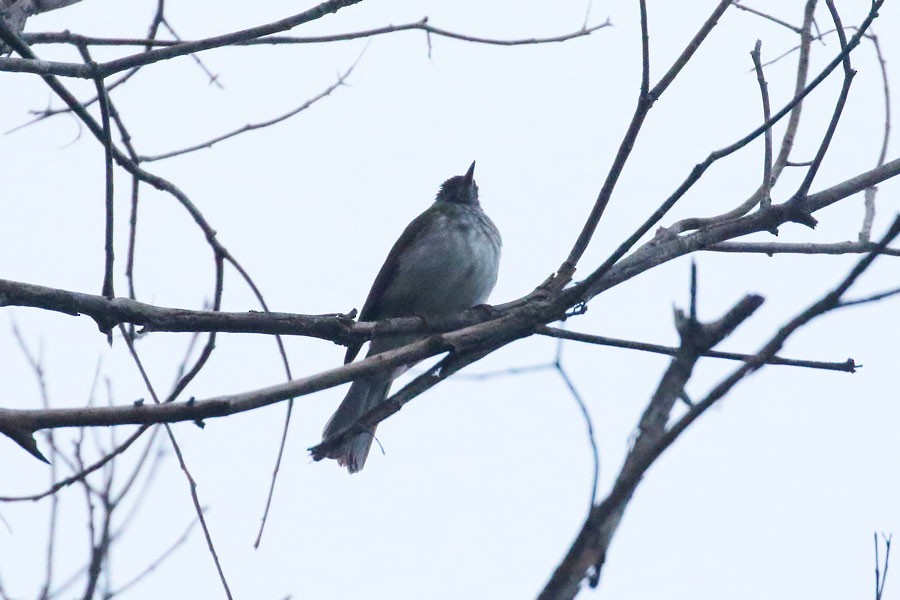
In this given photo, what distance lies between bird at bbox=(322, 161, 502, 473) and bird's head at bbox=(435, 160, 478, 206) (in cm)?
91

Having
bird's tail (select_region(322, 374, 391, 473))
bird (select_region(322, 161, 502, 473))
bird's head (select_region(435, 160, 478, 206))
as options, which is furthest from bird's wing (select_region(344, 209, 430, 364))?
bird's head (select_region(435, 160, 478, 206))

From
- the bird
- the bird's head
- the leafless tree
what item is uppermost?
the bird's head

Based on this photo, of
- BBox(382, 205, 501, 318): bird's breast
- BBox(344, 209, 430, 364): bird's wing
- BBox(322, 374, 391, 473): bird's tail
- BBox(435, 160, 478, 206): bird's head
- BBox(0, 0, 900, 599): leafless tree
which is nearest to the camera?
BBox(0, 0, 900, 599): leafless tree

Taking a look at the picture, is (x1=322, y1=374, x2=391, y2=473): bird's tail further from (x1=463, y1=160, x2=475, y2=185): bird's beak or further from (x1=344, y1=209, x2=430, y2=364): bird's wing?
(x1=463, y1=160, x2=475, y2=185): bird's beak

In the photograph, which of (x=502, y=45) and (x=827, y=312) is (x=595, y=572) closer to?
(x=827, y=312)

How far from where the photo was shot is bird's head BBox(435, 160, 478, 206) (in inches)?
327

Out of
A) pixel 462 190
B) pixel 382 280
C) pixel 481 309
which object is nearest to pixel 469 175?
pixel 462 190

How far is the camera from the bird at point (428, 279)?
6.64 meters

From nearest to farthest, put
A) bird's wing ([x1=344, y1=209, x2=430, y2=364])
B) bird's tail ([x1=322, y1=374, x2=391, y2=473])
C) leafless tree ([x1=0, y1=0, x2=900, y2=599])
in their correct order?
leafless tree ([x1=0, y1=0, x2=900, y2=599]), bird's tail ([x1=322, y1=374, x2=391, y2=473]), bird's wing ([x1=344, y1=209, x2=430, y2=364])

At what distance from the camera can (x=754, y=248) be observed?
4.38m

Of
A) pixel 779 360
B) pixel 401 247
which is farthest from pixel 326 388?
pixel 401 247

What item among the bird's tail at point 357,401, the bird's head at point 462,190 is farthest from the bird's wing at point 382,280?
the bird's head at point 462,190

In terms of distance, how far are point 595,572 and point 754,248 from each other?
9.43 ft

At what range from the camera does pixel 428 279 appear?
6777mm
